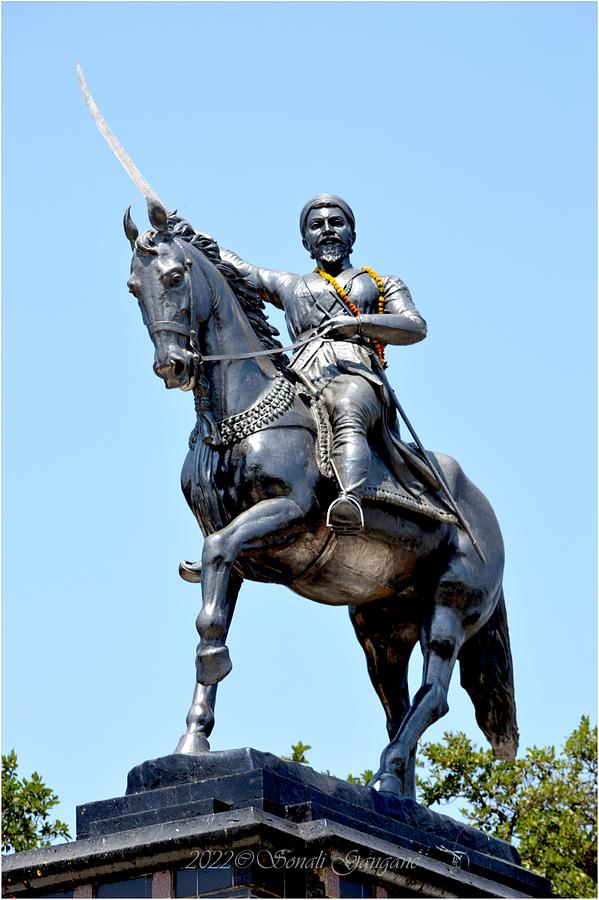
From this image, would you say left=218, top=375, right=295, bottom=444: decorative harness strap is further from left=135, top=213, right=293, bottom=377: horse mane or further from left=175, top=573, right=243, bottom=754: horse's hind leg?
left=175, top=573, right=243, bottom=754: horse's hind leg

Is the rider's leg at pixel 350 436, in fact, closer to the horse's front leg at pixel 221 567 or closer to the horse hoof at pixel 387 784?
the horse's front leg at pixel 221 567

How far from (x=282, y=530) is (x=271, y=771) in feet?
5.36

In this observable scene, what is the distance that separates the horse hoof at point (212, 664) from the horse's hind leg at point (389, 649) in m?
2.06

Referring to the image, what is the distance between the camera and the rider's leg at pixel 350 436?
1215cm

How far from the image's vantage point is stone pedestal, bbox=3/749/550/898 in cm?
1065

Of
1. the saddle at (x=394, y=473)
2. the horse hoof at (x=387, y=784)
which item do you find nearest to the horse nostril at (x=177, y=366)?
the saddle at (x=394, y=473)

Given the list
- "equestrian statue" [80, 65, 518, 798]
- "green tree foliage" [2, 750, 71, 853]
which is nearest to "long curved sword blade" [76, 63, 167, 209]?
"equestrian statue" [80, 65, 518, 798]

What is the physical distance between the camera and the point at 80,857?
11.0 m

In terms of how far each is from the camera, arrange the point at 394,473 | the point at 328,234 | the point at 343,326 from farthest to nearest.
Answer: the point at 328,234 → the point at 394,473 → the point at 343,326

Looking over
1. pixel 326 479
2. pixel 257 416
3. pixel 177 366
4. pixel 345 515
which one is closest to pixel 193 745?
pixel 345 515

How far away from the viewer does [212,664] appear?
11.6 metres

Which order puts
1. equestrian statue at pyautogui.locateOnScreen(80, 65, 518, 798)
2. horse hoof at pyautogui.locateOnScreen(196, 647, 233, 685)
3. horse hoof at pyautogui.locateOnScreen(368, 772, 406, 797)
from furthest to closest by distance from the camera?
horse hoof at pyautogui.locateOnScreen(368, 772, 406, 797), equestrian statue at pyautogui.locateOnScreen(80, 65, 518, 798), horse hoof at pyautogui.locateOnScreen(196, 647, 233, 685)

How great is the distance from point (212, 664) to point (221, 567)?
594 mm

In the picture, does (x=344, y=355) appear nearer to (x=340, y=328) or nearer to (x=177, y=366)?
(x=340, y=328)
